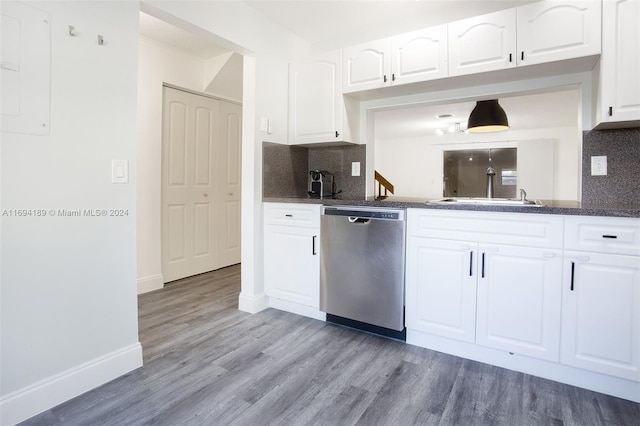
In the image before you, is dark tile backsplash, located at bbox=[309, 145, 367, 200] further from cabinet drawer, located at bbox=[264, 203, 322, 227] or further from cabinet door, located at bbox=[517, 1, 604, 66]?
cabinet door, located at bbox=[517, 1, 604, 66]

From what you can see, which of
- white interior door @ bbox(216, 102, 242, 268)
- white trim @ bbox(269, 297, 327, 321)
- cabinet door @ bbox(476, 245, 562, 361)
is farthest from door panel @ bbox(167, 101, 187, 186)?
cabinet door @ bbox(476, 245, 562, 361)

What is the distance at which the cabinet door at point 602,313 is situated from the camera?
63.5 inches

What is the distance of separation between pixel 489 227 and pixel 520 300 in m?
0.42

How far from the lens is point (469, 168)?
7.55m

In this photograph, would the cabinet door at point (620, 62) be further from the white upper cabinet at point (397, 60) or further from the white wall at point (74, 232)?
the white wall at point (74, 232)

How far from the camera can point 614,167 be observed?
Result: 6.89ft

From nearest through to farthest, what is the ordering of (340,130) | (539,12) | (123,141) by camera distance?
(123,141)
(539,12)
(340,130)

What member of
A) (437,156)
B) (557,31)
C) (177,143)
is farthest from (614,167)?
(437,156)

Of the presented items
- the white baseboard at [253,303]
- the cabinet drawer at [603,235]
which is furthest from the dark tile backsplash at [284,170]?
the cabinet drawer at [603,235]

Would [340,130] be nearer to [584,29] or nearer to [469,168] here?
[584,29]

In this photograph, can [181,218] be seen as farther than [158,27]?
Yes

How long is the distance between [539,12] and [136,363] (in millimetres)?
3050

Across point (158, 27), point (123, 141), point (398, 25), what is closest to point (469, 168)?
point (398, 25)

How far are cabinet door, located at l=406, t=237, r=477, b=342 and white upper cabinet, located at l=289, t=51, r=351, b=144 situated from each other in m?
1.20
